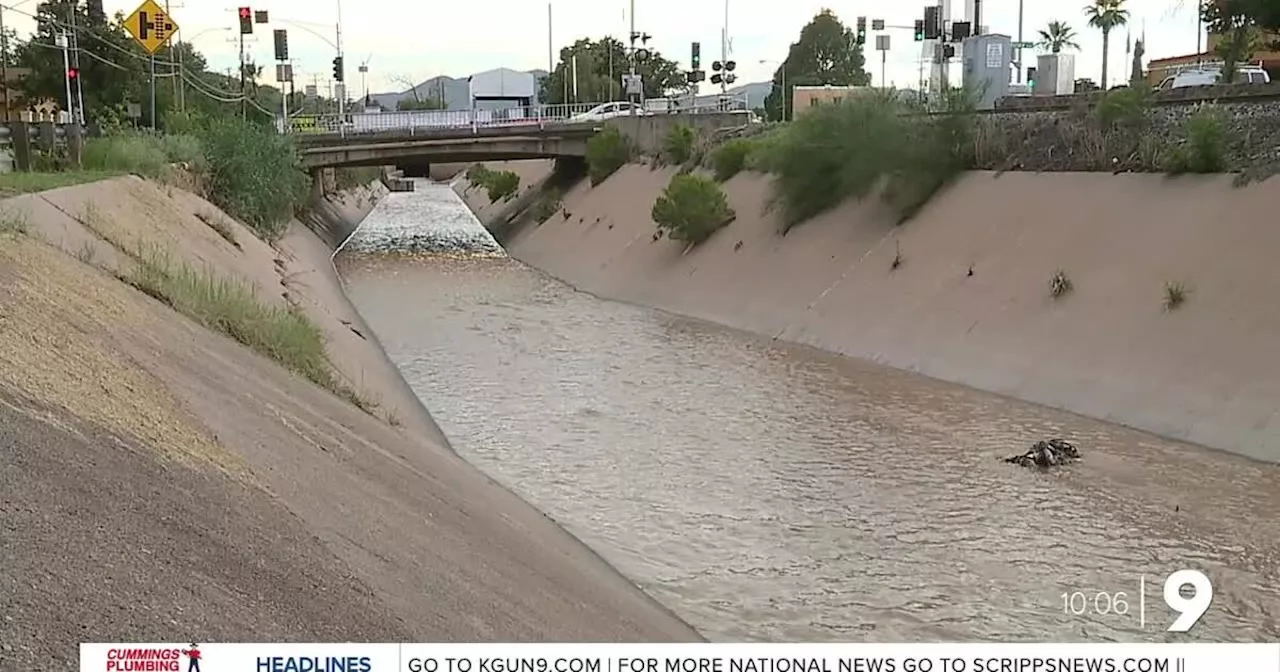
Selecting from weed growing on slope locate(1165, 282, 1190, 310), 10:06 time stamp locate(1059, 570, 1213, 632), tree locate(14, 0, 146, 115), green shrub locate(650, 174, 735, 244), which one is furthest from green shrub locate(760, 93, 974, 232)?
tree locate(14, 0, 146, 115)

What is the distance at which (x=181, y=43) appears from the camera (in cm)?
8194

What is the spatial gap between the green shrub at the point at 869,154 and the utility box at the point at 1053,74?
39.7 feet

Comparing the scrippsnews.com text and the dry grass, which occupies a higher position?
the dry grass

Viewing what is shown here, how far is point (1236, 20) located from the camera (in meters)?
42.7

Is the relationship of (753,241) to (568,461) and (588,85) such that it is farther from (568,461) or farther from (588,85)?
(588,85)

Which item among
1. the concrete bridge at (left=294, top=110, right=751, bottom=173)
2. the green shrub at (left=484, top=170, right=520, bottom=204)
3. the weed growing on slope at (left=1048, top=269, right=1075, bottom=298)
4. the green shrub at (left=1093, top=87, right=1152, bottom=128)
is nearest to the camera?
the weed growing on slope at (left=1048, top=269, right=1075, bottom=298)

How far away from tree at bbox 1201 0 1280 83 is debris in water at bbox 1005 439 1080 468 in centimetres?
2281

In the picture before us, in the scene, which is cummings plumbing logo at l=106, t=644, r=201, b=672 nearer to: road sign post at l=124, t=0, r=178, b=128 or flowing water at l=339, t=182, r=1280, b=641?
flowing water at l=339, t=182, r=1280, b=641

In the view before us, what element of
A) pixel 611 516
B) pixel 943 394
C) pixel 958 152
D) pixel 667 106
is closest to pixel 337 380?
pixel 611 516

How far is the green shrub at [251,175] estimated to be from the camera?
41.5 meters

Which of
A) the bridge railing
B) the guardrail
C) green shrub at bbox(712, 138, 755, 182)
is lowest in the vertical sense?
green shrub at bbox(712, 138, 755, 182)

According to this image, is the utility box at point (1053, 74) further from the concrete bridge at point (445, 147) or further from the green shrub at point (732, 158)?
the concrete bridge at point (445, 147)

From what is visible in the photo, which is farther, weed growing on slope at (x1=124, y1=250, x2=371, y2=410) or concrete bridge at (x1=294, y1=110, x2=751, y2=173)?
concrete bridge at (x1=294, y1=110, x2=751, y2=173)

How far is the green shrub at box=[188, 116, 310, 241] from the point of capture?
41.5 m
